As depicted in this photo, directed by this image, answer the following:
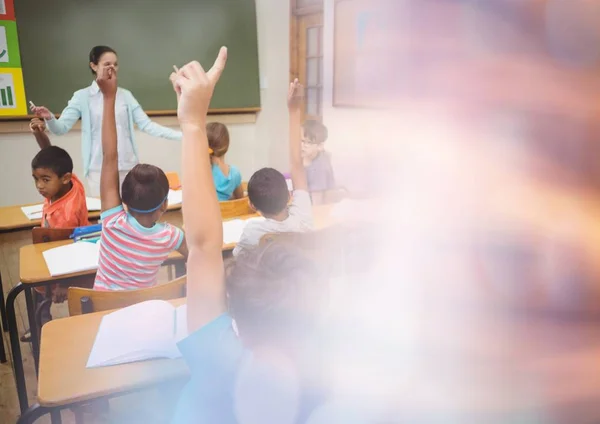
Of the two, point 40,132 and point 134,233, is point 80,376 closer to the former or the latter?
point 134,233

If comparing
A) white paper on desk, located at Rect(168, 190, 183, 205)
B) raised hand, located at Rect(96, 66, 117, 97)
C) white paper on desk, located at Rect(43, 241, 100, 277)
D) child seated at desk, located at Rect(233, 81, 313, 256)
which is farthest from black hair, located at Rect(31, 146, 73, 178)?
raised hand, located at Rect(96, 66, 117, 97)

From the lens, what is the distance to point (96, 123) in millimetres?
2854

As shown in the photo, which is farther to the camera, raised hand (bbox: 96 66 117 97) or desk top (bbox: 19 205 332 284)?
desk top (bbox: 19 205 332 284)

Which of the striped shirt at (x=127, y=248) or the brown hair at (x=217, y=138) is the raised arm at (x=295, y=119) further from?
the brown hair at (x=217, y=138)

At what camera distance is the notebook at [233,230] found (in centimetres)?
197

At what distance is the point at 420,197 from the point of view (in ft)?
0.63

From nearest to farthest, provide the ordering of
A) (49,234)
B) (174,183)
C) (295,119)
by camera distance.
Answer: (295,119) → (49,234) → (174,183)

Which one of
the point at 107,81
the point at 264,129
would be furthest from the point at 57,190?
the point at 264,129

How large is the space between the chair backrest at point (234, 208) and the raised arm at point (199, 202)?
162 cm

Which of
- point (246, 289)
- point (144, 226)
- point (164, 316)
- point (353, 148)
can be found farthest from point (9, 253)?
point (353, 148)

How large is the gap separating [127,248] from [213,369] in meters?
1.06

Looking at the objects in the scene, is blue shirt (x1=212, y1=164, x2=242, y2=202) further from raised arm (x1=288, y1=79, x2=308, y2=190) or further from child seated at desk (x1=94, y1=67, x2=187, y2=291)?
raised arm (x1=288, y1=79, x2=308, y2=190)

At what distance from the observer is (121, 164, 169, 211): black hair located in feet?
5.24

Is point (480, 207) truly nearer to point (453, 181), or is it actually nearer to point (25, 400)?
point (453, 181)
